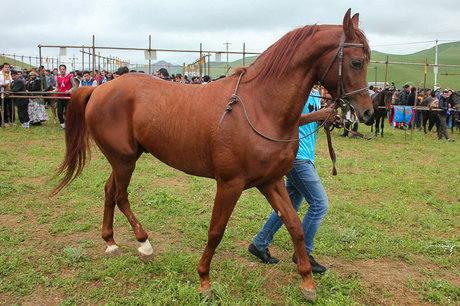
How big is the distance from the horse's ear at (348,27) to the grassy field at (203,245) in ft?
7.09

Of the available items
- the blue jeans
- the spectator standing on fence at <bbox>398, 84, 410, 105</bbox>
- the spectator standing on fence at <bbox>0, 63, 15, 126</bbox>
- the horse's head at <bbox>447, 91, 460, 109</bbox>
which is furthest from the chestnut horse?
the spectator standing on fence at <bbox>398, 84, 410, 105</bbox>

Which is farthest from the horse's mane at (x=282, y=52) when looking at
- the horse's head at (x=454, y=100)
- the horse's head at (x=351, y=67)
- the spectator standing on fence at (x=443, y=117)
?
the horse's head at (x=454, y=100)

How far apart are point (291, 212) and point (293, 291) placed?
0.73 meters

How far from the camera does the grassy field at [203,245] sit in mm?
3096

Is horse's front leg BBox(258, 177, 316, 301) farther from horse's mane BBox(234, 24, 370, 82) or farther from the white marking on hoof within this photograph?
the white marking on hoof

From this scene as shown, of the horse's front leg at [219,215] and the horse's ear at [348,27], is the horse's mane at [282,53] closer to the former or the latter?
the horse's ear at [348,27]

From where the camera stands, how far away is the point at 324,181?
693 centimetres

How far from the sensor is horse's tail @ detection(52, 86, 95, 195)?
13.2 feet

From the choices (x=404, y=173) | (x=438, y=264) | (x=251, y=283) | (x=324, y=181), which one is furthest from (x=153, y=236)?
(x=404, y=173)

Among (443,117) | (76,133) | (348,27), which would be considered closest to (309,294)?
(348,27)

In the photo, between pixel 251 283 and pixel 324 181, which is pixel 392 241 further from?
pixel 324 181

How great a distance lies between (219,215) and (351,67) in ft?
5.15

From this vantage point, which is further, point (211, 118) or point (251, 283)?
point (251, 283)

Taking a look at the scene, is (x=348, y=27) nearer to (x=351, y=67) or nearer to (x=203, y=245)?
(x=351, y=67)
